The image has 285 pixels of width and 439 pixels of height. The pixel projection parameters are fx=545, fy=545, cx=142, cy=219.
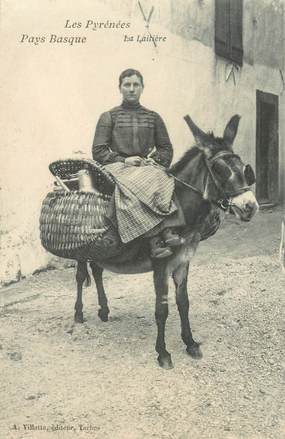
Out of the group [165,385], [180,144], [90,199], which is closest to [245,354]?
[165,385]

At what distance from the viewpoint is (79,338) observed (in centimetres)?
407

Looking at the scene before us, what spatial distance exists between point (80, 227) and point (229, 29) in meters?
5.82

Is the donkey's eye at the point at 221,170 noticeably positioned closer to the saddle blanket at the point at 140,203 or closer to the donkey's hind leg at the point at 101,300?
the saddle blanket at the point at 140,203

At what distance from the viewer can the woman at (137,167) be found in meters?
3.36

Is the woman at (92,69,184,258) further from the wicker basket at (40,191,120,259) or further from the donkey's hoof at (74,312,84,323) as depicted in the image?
the donkey's hoof at (74,312,84,323)

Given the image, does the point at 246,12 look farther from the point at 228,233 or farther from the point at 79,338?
the point at 79,338

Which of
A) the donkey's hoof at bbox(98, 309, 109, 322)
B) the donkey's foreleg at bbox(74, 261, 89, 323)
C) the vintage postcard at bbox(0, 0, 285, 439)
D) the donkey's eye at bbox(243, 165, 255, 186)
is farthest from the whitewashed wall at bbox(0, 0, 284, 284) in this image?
the donkey's eye at bbox(243, 165, 255, 186)

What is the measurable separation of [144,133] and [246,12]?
226 inches

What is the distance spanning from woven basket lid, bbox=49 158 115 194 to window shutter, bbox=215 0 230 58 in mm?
4875

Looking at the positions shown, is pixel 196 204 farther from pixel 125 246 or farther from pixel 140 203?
pixel 125 246

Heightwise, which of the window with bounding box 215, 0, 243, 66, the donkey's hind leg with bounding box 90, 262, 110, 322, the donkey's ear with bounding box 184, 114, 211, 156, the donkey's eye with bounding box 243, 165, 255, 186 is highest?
the window with bounding box 215, 0, 243, 66

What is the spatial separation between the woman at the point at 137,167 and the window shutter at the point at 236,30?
4.99 m

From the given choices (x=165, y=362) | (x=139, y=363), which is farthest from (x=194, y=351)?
(x=139, y=363)

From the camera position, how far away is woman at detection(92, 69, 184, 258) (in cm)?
336
